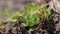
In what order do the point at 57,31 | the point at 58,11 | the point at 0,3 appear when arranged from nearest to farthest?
the point at 57,31 → the point at 58,11 → the point at 0,3

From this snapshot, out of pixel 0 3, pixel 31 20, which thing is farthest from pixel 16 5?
pixel 31 20

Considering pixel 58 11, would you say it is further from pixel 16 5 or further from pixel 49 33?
pixel 16 5

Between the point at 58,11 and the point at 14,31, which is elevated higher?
the point at 58,11

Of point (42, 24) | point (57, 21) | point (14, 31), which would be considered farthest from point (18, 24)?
point (57, 21)

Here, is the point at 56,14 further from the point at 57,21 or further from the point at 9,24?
the point at 9,24

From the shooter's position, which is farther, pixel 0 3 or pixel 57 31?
pixel 0 3

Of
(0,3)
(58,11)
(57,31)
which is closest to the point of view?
(57,31)

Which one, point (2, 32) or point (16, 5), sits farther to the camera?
point (16, 5)

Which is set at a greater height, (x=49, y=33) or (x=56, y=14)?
(x=56, y=14)
